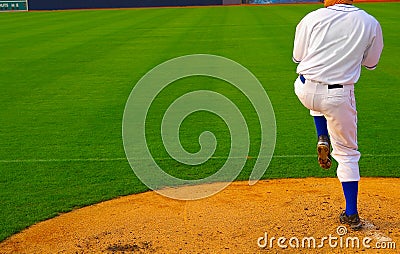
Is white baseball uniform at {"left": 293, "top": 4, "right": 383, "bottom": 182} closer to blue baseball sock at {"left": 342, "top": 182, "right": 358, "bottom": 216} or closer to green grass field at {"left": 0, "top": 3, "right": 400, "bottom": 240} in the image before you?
blue baseball sock at {"left": 342, "top": 182, "right": 358, "bottom": 216}

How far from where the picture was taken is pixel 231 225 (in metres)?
4.64

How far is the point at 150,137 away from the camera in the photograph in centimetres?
766

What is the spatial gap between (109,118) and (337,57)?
5035mm

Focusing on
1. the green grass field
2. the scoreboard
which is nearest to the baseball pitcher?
the green grass field

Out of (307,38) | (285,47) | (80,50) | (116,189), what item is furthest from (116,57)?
(307,38)

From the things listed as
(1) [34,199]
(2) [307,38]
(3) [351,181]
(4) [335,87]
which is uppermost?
(2) [307,38]

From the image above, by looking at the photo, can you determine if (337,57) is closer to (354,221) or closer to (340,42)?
(340,42)

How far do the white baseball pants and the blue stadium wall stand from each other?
121ft

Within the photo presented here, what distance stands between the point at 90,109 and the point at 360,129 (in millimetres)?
4171

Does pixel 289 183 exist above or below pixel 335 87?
below

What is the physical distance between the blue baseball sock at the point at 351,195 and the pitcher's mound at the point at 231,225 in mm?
161

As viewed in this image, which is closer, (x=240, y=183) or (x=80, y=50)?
(x=240, y=183)

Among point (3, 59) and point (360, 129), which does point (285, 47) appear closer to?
point (3, 59)

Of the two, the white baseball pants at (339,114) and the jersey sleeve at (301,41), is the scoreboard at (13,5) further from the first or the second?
the white baseball pants at (339,114)
